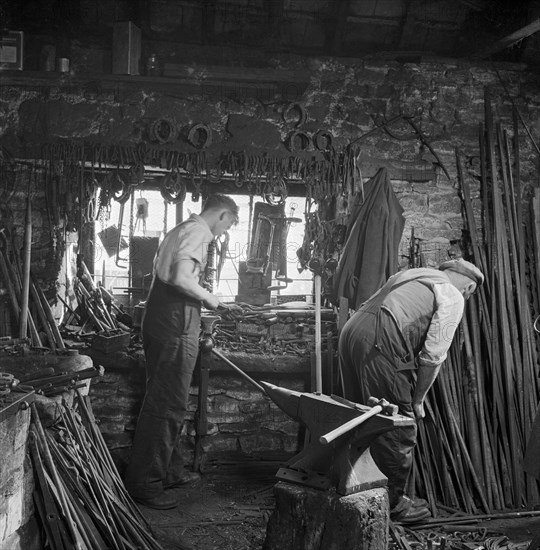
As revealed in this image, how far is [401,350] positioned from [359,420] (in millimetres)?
1464

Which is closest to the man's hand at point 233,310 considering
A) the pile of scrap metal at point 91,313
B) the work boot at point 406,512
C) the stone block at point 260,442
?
the pile of scrap metal at point 91,313

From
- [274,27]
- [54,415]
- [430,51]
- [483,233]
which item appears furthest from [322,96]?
[54,415]

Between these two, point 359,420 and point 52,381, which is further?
point 52,381

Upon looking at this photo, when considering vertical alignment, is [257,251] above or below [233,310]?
above

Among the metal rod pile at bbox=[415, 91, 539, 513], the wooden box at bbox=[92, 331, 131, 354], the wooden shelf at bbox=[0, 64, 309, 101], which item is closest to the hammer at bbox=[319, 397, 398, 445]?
the metal rod pile at bbox=[415, 91, 539, 513]

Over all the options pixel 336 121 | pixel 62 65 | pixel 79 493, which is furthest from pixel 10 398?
pixel 336 121

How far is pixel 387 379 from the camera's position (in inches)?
157

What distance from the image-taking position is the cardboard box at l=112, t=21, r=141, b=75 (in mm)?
4965

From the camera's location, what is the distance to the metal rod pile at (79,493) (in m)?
3.01

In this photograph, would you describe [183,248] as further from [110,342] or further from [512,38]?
[512,38]

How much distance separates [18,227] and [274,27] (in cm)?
273

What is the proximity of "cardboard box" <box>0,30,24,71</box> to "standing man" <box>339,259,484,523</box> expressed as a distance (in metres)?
3.49

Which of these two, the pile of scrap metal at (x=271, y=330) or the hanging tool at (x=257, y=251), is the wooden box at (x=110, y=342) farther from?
the hanging tool at (x=257, y=251)

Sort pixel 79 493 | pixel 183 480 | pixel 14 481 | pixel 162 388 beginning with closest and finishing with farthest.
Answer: pixel 14 481 < pixel 79 493 < pixel 162 388 < pixel 183 480
